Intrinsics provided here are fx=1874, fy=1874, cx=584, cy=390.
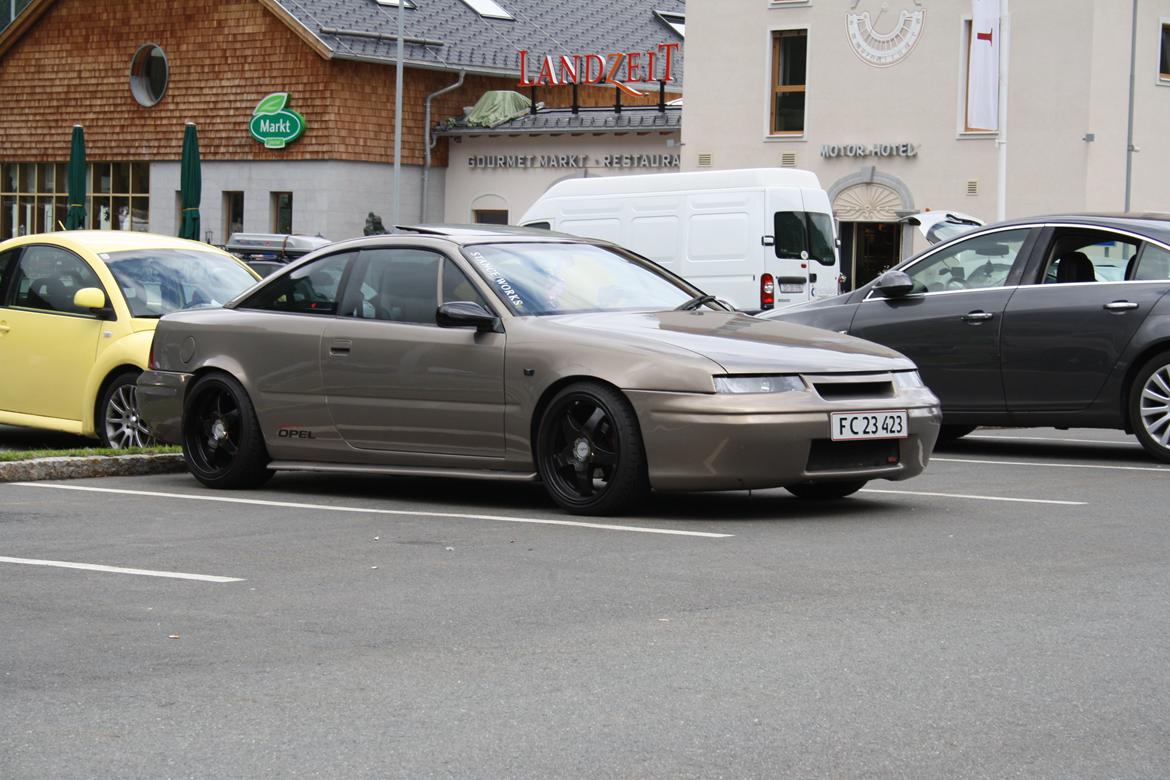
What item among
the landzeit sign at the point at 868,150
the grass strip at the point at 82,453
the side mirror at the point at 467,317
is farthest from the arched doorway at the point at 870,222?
the side mirror at the point at 467,317

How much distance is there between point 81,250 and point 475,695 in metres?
8.85

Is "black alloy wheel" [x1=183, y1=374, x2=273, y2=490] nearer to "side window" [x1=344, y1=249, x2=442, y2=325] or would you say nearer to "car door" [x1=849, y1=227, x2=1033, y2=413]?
"side window" [x1=344, y1=249, x2=442, y2=325]

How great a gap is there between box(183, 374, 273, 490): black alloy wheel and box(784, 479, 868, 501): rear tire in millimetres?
2961

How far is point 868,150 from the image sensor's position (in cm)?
3575

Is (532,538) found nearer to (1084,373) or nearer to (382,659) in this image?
(382,659)

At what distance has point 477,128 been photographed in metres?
45.3

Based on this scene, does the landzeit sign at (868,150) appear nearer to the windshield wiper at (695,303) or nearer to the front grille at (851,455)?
the windshield wiper at (695,303)

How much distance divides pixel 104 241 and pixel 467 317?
506 centimetres

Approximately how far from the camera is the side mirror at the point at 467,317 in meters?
9.30

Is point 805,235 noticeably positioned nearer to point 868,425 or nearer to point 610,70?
point 868,425

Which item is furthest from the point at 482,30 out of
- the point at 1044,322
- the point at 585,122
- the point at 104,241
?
the point at 1044,322

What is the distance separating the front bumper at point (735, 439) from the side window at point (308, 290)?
2314 millimetres

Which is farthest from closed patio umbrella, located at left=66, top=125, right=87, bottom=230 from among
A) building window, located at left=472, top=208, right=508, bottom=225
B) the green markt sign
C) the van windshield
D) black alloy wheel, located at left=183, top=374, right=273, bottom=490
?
black alloy wheel, located at left=183, top=374, right=273, bottom=490

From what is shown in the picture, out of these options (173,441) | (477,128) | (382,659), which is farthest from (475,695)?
(477,128)
